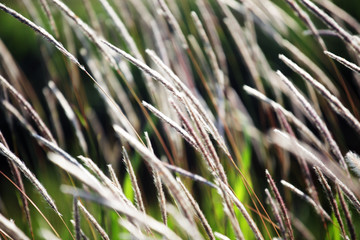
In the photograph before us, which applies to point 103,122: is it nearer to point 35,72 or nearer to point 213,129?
point 35,72

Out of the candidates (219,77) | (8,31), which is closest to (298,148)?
(219,77)

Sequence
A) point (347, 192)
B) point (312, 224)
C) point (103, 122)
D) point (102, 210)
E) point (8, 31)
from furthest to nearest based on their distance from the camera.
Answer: point (8, 31)
point (103, 122)
point (312, 224)
point (102, 210)
point (347, 192)

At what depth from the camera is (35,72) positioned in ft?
7.22

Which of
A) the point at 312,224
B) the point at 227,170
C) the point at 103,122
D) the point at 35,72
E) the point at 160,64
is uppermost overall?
the point at 35,72

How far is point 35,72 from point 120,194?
1914mm

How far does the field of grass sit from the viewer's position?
490 mm

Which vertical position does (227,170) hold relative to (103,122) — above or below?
below

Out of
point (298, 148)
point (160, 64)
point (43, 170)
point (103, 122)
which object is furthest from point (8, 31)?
point (298, 148)

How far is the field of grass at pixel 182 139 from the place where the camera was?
490 millimetres

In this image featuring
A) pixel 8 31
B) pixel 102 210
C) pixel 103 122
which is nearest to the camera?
pixel 102 210

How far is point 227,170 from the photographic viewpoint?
105 cm

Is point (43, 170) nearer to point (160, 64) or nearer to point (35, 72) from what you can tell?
point (160, 64)

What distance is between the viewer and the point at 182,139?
3.80ft

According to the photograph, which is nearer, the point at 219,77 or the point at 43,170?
the point at 219,77
